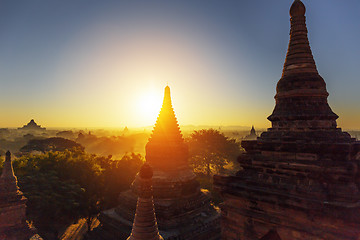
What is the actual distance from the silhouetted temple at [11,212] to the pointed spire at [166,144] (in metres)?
7.65

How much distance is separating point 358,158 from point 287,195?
2259 millimetres

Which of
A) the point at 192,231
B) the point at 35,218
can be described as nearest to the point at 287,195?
the point at 192,231

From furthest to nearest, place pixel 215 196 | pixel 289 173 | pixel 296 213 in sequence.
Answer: pixel 215 196 → pixel 289 173 → pixel 296 213

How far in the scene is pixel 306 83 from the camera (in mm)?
6848

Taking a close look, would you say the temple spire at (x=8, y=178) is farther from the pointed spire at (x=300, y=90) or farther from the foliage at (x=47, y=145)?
the foliage at (x=47, y=145)

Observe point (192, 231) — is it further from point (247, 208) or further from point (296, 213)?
point (296, 213)

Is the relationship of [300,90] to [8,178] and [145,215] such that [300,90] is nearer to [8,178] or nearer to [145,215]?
[145,215]

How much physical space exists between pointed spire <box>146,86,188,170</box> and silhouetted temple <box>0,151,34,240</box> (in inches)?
301

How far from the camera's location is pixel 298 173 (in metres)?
5.71

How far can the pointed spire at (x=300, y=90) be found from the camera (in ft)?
21.2

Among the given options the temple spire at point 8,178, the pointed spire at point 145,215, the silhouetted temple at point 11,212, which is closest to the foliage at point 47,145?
the temple spire at point 8,178

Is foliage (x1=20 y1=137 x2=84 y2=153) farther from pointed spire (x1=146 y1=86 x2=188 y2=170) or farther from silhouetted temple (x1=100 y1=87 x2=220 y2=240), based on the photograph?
pointed spire (x1=146 y1=86 x2=188 y2=170)

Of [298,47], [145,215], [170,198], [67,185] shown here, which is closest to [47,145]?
[67,185]

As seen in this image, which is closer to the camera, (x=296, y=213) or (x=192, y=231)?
(x=296, y=213)
